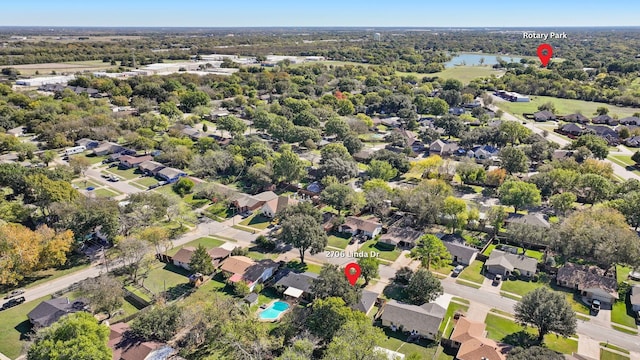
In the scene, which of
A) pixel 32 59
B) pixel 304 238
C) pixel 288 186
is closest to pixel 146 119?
pixel 288 186

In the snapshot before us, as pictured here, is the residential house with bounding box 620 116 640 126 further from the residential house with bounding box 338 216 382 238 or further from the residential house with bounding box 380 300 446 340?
the residential house with bounding box 380 300 446 340

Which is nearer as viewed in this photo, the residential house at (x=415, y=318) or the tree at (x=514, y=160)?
the residential house at (x=415, y=318)

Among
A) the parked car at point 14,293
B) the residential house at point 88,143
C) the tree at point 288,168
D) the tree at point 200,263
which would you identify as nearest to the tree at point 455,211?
the tree at point 288,168

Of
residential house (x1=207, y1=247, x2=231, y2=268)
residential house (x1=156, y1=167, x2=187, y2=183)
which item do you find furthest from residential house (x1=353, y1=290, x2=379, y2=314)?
residential house (x1=156, y1=167, x2=187, y2=183)

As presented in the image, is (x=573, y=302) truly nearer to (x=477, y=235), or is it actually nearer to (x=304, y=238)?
(x=477, y=235)

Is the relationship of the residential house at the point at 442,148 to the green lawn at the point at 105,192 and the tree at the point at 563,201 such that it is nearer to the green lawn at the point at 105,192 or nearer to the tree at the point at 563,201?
the tree at the point at 563,201

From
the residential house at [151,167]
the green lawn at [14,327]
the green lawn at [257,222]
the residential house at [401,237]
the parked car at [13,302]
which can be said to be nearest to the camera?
the green lawn at [14,327]
